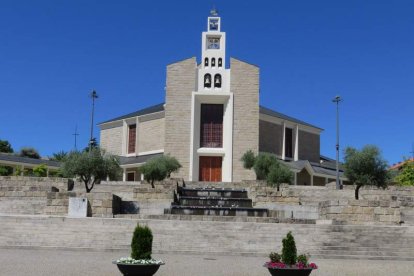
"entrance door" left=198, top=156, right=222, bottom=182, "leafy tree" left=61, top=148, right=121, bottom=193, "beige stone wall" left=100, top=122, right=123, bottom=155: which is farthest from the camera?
"beige stone wall" left=100, top=122, right=123, bottom=155

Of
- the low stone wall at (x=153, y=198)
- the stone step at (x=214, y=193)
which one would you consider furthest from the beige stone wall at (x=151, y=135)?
the low stone wall at (x=153, y=198)

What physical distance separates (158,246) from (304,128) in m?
34.2

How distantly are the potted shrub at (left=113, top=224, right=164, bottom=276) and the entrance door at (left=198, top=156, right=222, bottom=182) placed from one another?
29697 mm

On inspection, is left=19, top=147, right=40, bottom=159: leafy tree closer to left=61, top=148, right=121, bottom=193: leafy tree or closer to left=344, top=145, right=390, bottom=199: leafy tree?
left=61, top=148, right=121, bottom=193: leafy tree

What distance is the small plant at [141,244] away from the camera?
9586 mm

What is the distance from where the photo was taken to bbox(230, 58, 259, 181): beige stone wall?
39.2m

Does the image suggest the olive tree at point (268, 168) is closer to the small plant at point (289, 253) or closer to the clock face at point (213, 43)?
the clock face at point (213, 43)

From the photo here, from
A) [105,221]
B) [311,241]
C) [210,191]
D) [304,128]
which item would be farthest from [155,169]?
[304,128]

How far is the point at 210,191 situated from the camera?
92.9 feet

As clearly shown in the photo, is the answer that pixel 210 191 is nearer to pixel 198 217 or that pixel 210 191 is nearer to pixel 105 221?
pixel 198 217

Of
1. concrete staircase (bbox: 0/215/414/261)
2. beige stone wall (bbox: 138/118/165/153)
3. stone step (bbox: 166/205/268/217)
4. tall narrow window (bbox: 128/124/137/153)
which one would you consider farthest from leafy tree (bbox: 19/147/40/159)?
concrete staircase (bbox: 0/215/414/261)

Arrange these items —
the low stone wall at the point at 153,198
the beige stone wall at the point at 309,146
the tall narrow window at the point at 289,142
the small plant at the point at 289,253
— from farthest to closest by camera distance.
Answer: the beige stone wall at the point at 309,146 → the tall narrow window at the point at 289,142 → the low stone wall at the point at 153,198 → the small plant at the point at 289,253

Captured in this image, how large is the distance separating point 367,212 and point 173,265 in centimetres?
1079

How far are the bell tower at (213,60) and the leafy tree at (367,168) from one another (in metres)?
15.4
